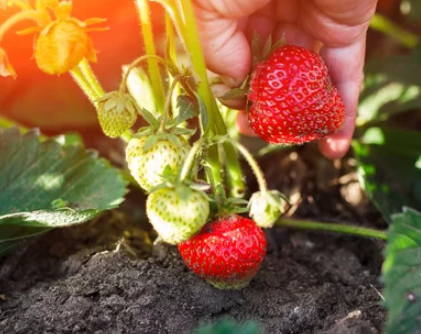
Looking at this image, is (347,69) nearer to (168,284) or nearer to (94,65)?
(168,284)

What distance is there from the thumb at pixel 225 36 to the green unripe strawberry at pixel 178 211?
380 millimetres

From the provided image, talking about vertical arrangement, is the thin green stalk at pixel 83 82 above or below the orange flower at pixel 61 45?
below

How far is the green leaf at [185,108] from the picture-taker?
143cm

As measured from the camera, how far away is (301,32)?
5.68 ft

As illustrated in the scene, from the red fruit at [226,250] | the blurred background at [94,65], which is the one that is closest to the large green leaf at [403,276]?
the red fruit at [226,250]

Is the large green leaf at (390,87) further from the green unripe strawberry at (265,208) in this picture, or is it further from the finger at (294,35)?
the green unripe strawberry at (265,208)

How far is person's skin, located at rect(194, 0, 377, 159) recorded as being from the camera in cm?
147

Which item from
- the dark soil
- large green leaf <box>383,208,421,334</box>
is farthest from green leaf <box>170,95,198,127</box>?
large green leaf <box>383,208,421,334</box>

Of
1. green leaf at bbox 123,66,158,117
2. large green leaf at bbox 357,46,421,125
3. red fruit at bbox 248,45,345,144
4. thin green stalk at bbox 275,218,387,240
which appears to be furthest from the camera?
large green leaf at bbox 357,46,421,125

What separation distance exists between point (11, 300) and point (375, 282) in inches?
33.2

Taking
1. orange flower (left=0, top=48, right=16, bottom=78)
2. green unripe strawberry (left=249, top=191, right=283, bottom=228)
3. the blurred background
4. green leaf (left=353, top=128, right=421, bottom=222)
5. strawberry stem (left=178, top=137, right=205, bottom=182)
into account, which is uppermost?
orange flower (left=0, top=48, right=16, bottom=78)

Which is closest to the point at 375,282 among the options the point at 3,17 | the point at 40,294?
the point at 40,294

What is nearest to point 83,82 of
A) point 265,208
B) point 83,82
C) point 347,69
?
point 83,82

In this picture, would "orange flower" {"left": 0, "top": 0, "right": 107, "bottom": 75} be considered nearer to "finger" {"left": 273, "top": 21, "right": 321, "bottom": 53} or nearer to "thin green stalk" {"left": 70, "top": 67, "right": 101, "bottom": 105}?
"thin green stalk" {"left": 70, "top": 67, "right": 101, "bottom": 105}
